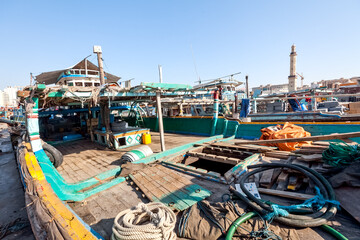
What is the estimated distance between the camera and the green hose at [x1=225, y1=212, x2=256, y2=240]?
2.62 metres

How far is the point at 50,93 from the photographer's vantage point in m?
5.77

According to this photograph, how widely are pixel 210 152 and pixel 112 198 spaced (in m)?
4.50

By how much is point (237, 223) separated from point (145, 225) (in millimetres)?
1491

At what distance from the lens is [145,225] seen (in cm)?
240

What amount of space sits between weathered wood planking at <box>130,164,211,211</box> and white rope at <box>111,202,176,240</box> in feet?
2.80

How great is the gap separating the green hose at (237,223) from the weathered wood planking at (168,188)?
40.8 inches

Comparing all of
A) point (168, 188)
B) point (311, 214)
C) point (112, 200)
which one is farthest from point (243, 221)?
point (112, 200)

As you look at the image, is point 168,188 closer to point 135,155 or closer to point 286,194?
point 135,155

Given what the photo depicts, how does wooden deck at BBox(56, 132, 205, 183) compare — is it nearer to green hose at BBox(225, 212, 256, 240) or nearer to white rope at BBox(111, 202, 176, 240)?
white rope at BBox(111, 202, 176, 240)

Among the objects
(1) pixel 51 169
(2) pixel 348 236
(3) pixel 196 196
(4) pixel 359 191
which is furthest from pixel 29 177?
(4) pixel 359 191

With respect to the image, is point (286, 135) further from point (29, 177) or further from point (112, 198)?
point (29, 177)

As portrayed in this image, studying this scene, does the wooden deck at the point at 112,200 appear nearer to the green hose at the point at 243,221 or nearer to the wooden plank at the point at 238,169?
the green hose at the point at 243,221

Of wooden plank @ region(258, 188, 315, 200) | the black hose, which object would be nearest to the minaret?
the black hose

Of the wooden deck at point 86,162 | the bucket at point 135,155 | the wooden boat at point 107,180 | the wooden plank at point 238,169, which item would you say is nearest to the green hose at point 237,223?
the wooden boat at point 107,180
